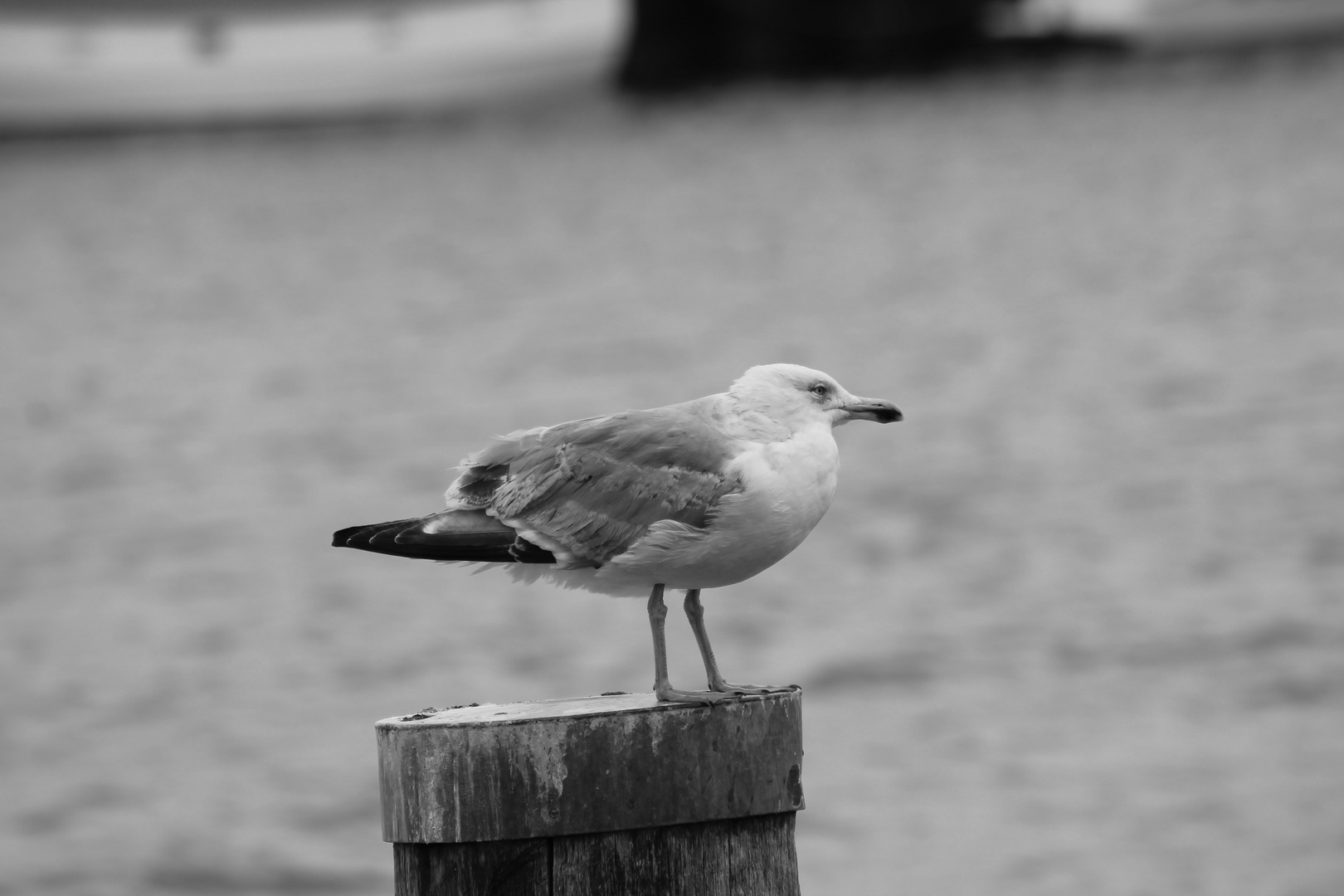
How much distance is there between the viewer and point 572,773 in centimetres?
390

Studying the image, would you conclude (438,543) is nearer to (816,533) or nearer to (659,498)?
(659,498)

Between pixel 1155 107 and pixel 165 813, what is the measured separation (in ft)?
136

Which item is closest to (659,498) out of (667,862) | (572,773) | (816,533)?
(572,773)

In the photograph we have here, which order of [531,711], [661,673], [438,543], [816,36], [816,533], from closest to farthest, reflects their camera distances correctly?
[531,711]
[661,673]
[438,543]
[816,533]
[816,36]

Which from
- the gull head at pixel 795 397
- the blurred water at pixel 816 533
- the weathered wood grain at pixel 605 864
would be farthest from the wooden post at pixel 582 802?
the blurred water at pixel 816 533

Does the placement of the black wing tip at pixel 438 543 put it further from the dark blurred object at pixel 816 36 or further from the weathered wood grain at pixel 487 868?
the dark blurred object at pixel 816 36

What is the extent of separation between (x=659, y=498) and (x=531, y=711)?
657 mm

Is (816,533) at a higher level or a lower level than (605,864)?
higher

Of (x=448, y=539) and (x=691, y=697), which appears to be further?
(x=448, y=539)

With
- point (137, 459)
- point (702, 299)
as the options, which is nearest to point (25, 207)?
point (702, 299)

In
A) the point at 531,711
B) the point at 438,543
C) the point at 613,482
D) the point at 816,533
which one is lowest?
the point at 531,711

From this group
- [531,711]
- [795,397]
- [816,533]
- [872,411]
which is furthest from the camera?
[816,533]

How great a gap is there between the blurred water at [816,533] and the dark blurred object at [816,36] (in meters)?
21.2

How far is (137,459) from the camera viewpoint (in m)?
19.1
